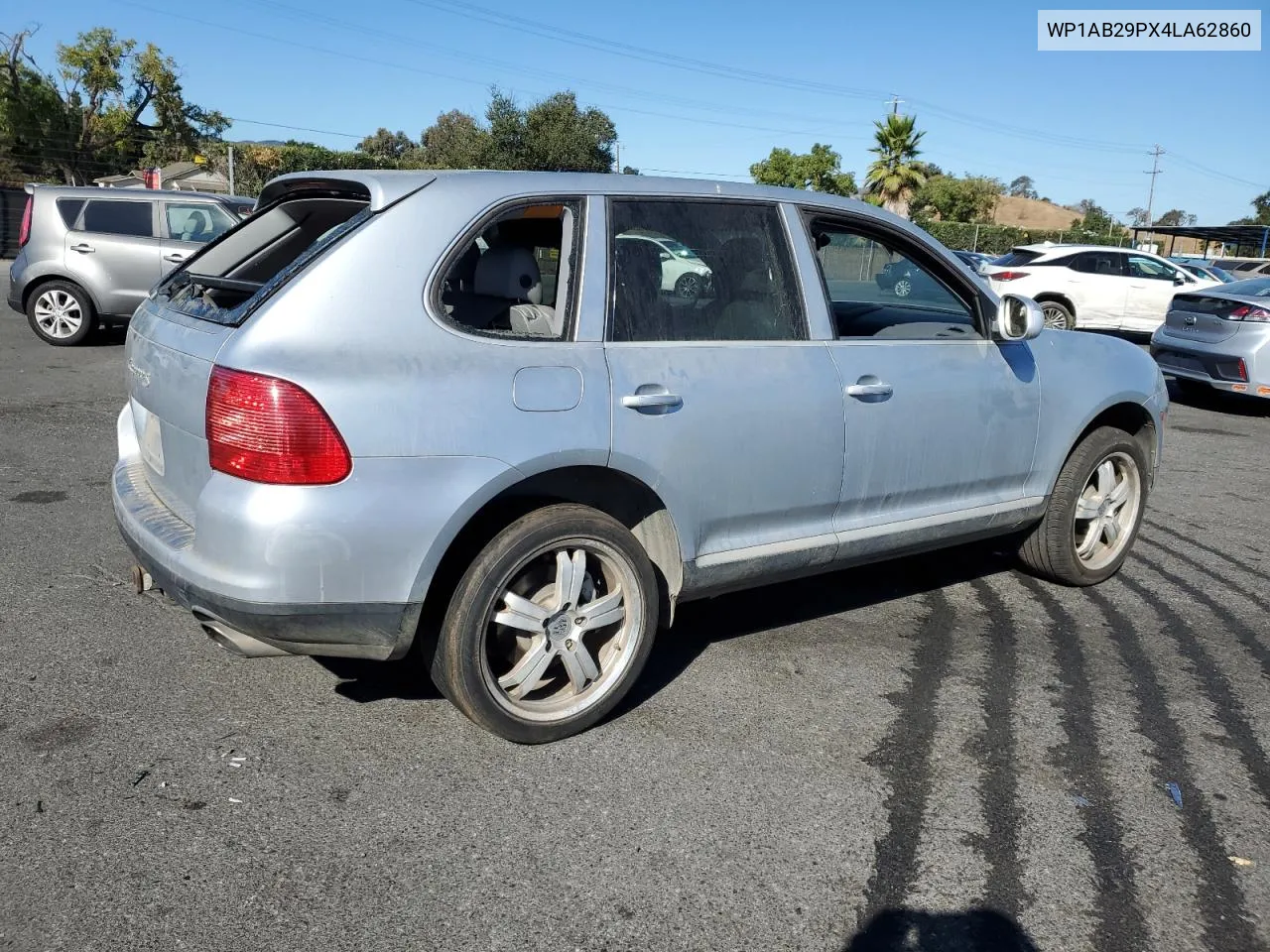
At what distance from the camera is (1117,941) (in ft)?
8.55

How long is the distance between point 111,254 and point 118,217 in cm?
44

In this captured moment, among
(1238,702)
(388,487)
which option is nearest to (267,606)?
(388,487)

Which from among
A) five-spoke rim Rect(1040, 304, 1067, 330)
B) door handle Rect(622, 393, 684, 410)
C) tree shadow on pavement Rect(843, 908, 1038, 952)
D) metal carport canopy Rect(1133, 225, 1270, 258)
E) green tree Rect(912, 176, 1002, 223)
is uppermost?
green tree Rect(912, 176, 1002, 223)

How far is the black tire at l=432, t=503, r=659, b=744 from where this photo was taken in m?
3.19

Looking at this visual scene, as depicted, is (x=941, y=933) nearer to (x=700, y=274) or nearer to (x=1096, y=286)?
(x=700, y=274)

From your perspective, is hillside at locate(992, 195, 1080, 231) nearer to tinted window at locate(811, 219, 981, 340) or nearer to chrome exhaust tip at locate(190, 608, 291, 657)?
tinted window at locate(811, 219, 981, 340)

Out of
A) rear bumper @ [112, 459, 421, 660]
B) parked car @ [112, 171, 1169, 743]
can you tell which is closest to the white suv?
parked car @ [112, 171, 1169, 743]

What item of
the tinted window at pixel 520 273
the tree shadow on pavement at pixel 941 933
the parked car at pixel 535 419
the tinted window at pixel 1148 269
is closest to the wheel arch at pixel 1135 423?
the parked car at pixel 535 419

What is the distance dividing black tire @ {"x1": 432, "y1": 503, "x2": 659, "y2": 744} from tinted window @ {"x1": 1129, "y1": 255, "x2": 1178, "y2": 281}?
16.3 meters

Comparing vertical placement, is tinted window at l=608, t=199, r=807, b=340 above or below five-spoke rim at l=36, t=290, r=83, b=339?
above

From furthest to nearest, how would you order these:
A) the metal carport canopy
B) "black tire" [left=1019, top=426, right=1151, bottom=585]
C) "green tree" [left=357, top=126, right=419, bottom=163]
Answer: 1. "green tree" [left=357, top=126, right=419, bottom=163]
2. the metal carport canopy
3. "black tire" [left=1019, top=426, right=1151, bottom=585]

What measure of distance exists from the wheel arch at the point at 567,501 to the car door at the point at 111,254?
9.65m

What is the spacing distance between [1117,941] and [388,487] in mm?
2171

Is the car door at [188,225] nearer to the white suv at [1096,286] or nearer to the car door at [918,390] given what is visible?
the car door at [918,390]
